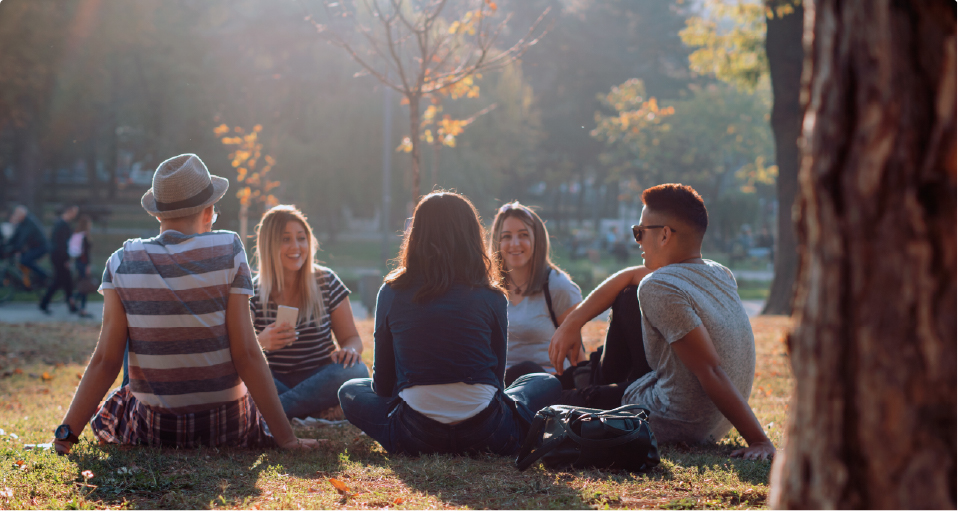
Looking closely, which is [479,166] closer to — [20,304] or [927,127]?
[20,304]

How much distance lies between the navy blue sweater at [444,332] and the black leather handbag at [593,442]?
1.45 feet

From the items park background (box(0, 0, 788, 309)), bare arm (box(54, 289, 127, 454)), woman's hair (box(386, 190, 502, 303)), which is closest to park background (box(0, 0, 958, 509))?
park background (box(0, 0, 788, 309))

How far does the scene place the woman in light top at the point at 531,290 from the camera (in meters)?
5.39

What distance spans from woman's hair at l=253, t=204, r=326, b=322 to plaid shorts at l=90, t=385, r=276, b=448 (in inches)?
44.3

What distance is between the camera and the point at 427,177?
29875mm

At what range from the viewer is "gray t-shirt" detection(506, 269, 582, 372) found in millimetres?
5379

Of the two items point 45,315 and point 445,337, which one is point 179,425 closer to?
point 445,337

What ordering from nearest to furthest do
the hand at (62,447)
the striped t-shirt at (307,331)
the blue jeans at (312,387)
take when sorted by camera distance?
the hand at (62,447) → the blue jeans at (312,387) → the striped t-shirt at (307,331)

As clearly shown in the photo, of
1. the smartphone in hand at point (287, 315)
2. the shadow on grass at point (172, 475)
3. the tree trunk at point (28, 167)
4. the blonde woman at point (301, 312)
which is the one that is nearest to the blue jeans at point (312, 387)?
the blonde woman at point (301, 312)

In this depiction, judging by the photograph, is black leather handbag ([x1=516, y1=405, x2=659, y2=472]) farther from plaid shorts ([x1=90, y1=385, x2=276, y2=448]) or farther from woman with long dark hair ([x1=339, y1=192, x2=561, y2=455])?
plaid shorts ([x1=90, y1=385, x2=276, y2=448])

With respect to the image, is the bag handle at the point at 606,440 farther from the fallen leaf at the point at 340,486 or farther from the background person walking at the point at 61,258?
the background person walking at the point at 61,258

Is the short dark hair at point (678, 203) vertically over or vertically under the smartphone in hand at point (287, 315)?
over

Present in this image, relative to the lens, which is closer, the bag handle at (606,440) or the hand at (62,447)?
the bag handle at (606,440)

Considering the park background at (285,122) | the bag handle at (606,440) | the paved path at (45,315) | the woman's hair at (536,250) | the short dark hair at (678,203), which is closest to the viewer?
the bag handle at (606,440)
